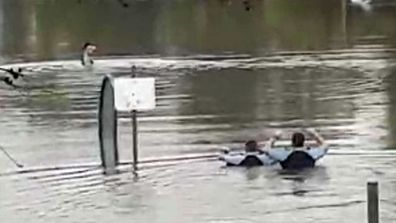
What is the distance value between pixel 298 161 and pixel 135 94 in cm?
219

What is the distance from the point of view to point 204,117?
21.0m

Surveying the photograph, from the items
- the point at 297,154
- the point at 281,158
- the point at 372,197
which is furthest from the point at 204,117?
the point at 372,197

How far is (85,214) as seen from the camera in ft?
43.9

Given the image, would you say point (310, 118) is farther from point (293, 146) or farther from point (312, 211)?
point (312, 211)

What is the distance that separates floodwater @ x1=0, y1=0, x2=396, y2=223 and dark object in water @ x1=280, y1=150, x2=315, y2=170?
0.58 feet

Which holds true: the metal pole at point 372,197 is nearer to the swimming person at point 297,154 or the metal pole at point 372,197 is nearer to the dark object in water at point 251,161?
the swimming person at point 297,154

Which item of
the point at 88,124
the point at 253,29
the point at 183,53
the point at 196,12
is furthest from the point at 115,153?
the point at 196,12

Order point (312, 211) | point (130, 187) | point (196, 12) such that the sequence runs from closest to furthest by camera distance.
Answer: point (312, 211), point (130, 187), point (196, 12)

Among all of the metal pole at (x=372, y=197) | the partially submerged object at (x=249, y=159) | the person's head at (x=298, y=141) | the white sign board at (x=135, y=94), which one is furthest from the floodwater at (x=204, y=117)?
the metal pole at (x=372, y=197)

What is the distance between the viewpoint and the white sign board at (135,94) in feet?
48.9

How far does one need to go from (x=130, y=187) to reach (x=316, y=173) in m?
2.26

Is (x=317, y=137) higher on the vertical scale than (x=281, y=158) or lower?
higher

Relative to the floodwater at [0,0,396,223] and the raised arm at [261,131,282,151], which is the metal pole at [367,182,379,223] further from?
the raised arm at [261,131,282,151]

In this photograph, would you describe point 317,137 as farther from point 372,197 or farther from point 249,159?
point 372,197
